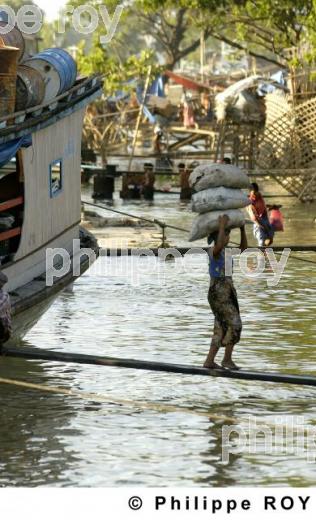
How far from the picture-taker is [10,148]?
48.5 feet

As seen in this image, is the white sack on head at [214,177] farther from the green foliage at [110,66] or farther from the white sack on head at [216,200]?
the green foliage at [110,66]

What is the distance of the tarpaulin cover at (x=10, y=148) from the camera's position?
47.7 ft

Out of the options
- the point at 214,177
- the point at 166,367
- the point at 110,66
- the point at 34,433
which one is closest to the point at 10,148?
the point at 214,177

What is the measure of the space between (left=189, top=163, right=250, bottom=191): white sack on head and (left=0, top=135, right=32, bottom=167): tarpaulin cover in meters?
2.71

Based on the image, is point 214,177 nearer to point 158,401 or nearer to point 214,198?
point 214,198

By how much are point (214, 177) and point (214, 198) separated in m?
0.25

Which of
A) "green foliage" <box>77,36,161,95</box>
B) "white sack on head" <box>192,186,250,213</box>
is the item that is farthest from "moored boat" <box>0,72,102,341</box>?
"green foliage" <box>77,36,161,95</box>

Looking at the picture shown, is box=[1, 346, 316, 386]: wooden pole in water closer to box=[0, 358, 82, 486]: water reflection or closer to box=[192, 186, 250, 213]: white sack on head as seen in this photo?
box=[0, 358, 82, 486]: water reflection

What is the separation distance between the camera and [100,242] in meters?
25.3

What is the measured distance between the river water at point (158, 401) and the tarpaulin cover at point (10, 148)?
2180 millimetres

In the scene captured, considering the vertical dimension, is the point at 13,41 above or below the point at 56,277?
above

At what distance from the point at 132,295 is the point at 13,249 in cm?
443
